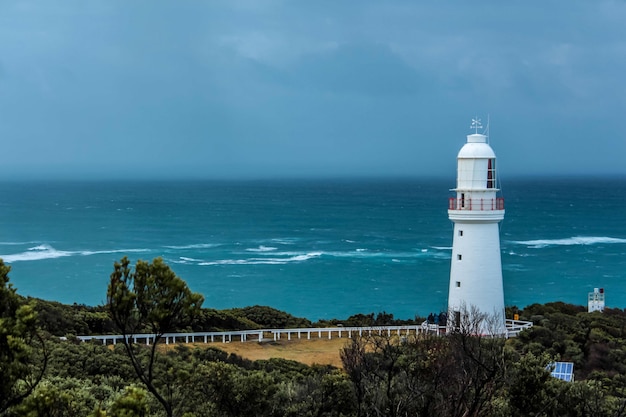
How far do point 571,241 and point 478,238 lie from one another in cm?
5931

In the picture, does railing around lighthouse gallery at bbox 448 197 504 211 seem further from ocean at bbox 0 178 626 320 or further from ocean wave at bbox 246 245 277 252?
ocean wave at bbox 246 245 277 252

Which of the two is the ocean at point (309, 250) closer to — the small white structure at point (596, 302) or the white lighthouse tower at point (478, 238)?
the white lighthouse tower at point (478, 238)

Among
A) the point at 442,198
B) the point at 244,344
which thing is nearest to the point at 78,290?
the point at 244,344

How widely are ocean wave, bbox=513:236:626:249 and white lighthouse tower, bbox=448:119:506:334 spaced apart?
52.4 meters

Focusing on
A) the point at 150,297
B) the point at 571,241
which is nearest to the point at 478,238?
the point at 150,297

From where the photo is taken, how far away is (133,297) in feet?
24.3

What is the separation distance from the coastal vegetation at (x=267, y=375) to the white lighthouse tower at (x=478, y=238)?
157 cm

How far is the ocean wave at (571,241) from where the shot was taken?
73.6m

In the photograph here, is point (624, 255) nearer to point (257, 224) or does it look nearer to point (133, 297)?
point (257, 224)

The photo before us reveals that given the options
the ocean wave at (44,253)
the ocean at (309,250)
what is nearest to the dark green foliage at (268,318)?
the ocean at (309,250)

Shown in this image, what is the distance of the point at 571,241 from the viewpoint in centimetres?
7662

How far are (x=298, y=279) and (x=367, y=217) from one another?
48.1m

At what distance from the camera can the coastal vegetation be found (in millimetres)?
7191

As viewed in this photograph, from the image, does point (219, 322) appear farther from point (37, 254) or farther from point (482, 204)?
point (37, 254)
